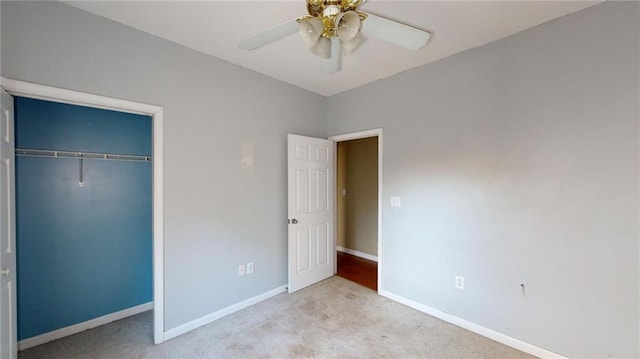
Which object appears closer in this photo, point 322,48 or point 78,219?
point 322,48

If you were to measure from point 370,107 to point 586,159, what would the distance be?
2015 mm

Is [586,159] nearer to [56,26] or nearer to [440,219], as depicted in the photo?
[440,219]

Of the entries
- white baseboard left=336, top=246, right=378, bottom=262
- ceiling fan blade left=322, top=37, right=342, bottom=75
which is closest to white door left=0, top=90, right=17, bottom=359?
ceiling fan blade left=322, top=37, right=342, bottom=75

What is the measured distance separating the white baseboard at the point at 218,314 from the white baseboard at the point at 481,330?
139 cm

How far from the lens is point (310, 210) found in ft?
10.9

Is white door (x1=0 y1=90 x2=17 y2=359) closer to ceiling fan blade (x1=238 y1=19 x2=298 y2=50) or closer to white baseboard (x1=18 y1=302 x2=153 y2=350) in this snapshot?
white baseboard (x1=18 y1=302 x2=153 y2=350)

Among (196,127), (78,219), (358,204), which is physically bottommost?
(358,204)

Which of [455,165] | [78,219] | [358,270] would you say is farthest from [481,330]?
[78,219]

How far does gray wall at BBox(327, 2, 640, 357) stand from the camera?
1702 millimetres

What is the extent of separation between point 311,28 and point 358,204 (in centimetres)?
381

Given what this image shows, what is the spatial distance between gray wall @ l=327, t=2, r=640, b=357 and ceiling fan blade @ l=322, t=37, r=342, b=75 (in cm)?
136

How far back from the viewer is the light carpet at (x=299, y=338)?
6.65 feet

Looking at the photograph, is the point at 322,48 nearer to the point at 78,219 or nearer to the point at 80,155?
the point at 80,155

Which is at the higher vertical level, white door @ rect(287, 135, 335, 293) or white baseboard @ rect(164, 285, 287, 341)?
white door @ rect(287, 135, 335, 293)
